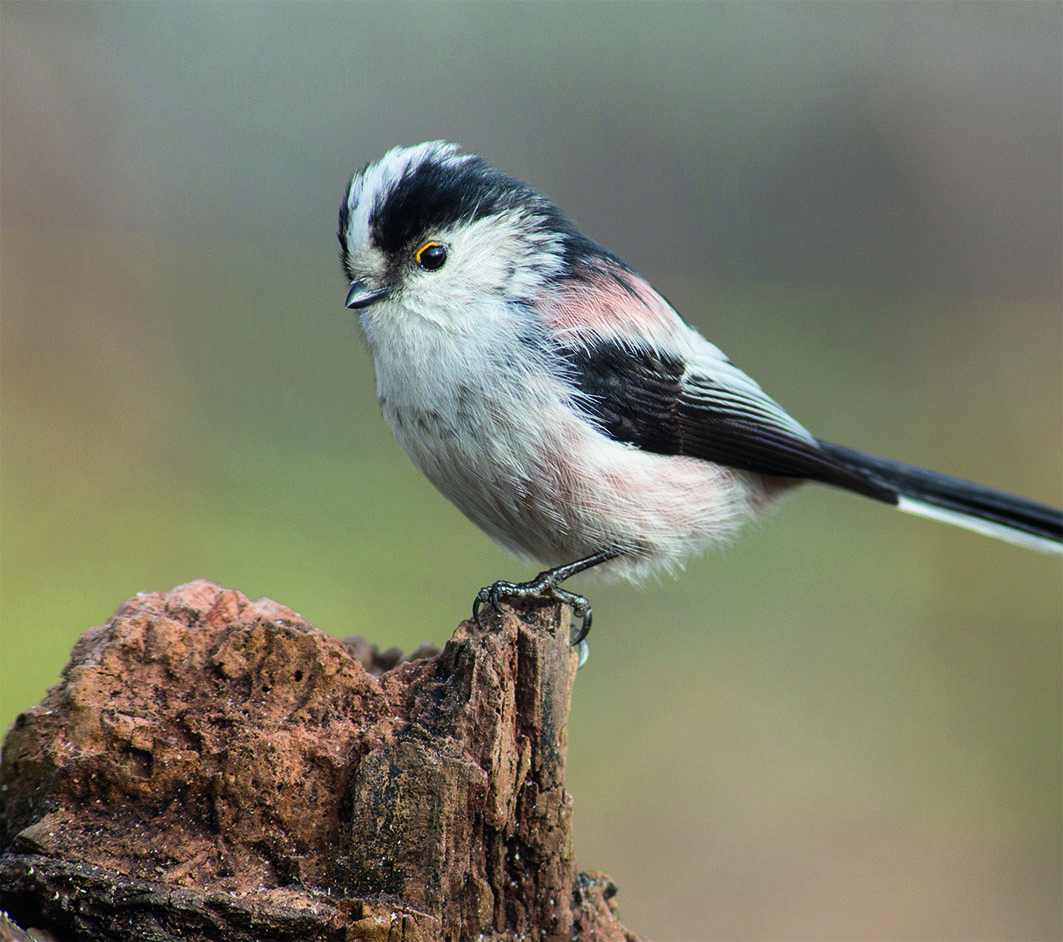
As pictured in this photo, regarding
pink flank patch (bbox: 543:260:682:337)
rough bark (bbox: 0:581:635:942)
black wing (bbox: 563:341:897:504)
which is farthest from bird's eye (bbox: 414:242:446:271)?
rough bark (bbox: 0:581:635:942)

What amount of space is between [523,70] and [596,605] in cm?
295

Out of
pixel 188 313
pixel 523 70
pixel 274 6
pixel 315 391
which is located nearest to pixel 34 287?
pixel 188 313

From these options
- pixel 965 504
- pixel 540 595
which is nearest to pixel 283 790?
pixel 540 595

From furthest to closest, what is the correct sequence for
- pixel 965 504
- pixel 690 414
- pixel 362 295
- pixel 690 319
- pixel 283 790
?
1. pixel 690 319
2. pixel 965 504
3. pixel 690 414
4. pixel 362 295
5. pixel 283 790

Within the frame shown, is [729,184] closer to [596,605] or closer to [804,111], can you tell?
[804,111]

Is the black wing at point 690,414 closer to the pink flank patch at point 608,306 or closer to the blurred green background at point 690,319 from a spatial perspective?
the pink flank patch at point 608,306

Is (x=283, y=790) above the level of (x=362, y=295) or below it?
below

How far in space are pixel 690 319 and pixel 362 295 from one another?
2960mm

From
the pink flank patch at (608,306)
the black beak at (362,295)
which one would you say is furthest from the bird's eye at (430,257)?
the pink flank patch at (608,306)

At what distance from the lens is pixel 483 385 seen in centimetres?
271

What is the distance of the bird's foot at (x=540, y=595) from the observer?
2557mm

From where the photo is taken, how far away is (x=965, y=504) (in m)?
3.62

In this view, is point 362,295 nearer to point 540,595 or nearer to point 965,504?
point 540,595

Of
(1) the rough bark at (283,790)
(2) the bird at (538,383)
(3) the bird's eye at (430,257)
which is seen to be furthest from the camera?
(3) the bird's eye at (430,257)
